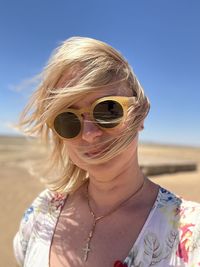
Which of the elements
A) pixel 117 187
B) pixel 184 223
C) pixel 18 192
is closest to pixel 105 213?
pixel 117 187

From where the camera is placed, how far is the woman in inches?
59.3

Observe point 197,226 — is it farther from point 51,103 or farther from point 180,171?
point 180,171

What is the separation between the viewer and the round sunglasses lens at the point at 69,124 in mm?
1661

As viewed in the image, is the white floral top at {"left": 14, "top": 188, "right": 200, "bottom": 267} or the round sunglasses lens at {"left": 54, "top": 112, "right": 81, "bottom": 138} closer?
the white floral top at {"left": 14, "top": 188, "right": 200, "bottom": 267}

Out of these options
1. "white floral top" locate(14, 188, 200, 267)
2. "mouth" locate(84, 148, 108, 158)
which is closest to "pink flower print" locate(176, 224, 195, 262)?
"white floral top" locate(14, 188, 200, 267)

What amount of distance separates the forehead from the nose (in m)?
0.06

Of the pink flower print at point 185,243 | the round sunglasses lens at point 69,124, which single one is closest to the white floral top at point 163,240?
the pink flower print at point 185,243

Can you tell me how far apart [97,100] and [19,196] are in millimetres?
8007

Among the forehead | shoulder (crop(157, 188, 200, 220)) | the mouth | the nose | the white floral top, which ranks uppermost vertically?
the forehead

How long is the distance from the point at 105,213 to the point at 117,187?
13 cm

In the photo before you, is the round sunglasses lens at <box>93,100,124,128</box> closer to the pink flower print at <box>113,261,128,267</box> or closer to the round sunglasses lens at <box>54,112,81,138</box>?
the round sunglasses lens at <box>54,112,81,138</box>

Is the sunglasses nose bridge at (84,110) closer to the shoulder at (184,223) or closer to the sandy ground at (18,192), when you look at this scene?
the shoulder at (184,223)

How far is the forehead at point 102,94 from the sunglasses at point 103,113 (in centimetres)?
2

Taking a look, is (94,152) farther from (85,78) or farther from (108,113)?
(85,78)
